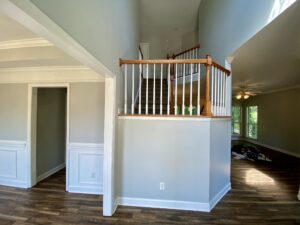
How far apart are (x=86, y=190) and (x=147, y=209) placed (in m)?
1.28

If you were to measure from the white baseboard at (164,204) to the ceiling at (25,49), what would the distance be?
226 centimetres

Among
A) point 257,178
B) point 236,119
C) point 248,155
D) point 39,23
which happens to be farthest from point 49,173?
point 236,119

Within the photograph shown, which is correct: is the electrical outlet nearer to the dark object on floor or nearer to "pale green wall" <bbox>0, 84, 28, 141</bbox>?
"pale green wall" <bbox>0, 84, 28, 141</bbox>

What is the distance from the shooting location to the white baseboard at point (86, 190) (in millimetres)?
3455

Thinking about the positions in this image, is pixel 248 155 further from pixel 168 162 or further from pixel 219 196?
pixel 168 162

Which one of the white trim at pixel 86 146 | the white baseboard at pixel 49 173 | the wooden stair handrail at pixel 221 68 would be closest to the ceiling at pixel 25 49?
the white trim at pixel 86 146

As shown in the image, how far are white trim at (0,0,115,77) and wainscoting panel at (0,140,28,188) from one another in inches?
123

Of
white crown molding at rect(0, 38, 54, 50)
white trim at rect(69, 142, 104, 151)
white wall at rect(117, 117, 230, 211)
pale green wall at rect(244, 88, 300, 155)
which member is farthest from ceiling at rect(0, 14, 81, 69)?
pale green wall at rect(244, 88, 300, 155)

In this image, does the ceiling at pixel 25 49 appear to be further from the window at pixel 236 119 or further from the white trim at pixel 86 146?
the window at pixel 236 119

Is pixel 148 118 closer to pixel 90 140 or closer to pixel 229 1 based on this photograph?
pixel 90 140

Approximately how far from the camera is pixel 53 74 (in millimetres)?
3541

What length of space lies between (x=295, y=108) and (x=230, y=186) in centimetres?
441

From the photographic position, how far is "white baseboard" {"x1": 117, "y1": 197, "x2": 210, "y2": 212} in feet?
9.44

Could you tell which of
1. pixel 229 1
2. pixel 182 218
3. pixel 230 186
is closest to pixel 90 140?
pixel 182 218
